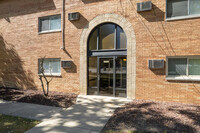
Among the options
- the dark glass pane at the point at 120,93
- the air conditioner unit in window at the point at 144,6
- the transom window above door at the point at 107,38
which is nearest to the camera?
the air conditioner unit in window at the point at 144,6

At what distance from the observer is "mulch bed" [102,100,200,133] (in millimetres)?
3652

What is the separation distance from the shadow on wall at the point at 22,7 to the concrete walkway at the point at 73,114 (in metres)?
6.36

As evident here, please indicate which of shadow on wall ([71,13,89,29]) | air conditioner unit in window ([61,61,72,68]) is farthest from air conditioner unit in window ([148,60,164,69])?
air conditioner unit in window ([61,61,72,68])

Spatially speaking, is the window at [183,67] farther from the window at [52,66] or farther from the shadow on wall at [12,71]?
the shadow on wall at [12,71]

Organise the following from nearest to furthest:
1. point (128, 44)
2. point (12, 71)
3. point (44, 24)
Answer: point (128, 44) → point (44, 24) → point (12, 71)

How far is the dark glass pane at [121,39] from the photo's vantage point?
698 cm

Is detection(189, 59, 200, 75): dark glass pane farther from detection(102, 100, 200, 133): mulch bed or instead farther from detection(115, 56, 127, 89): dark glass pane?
detection(115, 56, 127, 89): dark glass pane

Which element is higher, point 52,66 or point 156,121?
point 52,66

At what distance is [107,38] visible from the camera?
24.0ft

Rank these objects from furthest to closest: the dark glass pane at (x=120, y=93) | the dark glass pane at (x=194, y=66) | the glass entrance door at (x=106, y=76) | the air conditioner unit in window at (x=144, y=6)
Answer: the glass entrance door at (x=106, y=76), the dark glass pane at (x=120, y=93), the air conditioner unit in window at (x=144, y=6), the dark glass pane at (x=194, y=66)

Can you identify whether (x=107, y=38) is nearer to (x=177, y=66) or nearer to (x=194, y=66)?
(x=177, y=66)

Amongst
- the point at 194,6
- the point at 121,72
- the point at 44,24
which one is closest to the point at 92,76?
the point at 121,72

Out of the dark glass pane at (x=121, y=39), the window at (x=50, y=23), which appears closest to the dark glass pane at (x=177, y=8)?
the dark glass pane at (x=121, y=39)

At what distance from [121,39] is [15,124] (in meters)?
5.89
